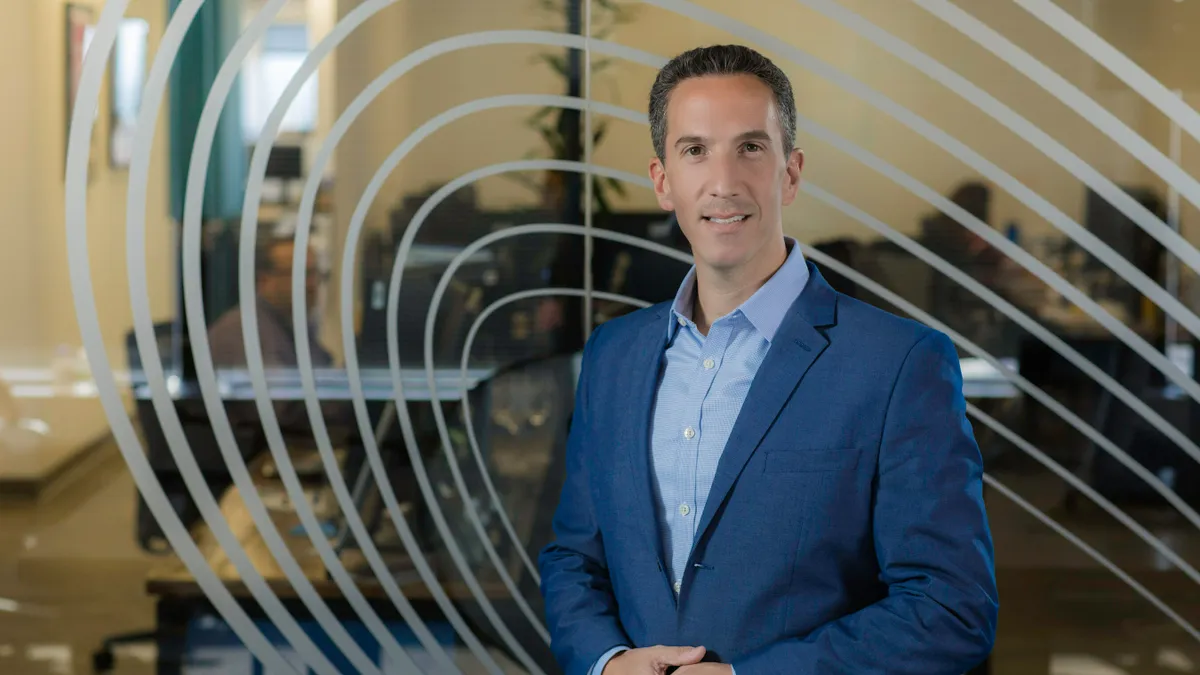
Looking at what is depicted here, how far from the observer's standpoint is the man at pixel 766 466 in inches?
60.0

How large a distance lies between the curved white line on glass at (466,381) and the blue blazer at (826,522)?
1137mm

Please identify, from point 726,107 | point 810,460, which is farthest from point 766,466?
point 726,107

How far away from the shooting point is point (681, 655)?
159cm

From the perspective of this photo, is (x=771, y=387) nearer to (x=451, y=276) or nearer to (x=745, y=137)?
(x=745, y=137)

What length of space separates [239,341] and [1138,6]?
7.32 feet

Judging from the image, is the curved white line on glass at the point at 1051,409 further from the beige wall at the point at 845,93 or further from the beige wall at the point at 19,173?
the beige wall at the point at 19,173

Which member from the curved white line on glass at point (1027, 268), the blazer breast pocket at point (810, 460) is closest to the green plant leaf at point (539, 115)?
the curved white line on glass at point (1027, 268)

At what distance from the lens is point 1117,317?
2.80m

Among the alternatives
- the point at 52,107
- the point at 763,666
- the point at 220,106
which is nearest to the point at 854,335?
the point at 763,666

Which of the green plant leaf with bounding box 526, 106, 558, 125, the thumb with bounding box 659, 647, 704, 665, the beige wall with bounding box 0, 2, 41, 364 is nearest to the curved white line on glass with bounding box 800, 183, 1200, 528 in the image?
the green plant leaf with bounding box 526, 106, 558, 125

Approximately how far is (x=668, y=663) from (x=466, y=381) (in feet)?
4.64

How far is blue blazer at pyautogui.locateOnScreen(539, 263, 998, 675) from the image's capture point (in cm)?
152

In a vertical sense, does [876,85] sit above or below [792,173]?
above

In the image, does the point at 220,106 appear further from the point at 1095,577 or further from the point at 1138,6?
the point at 1095,577
